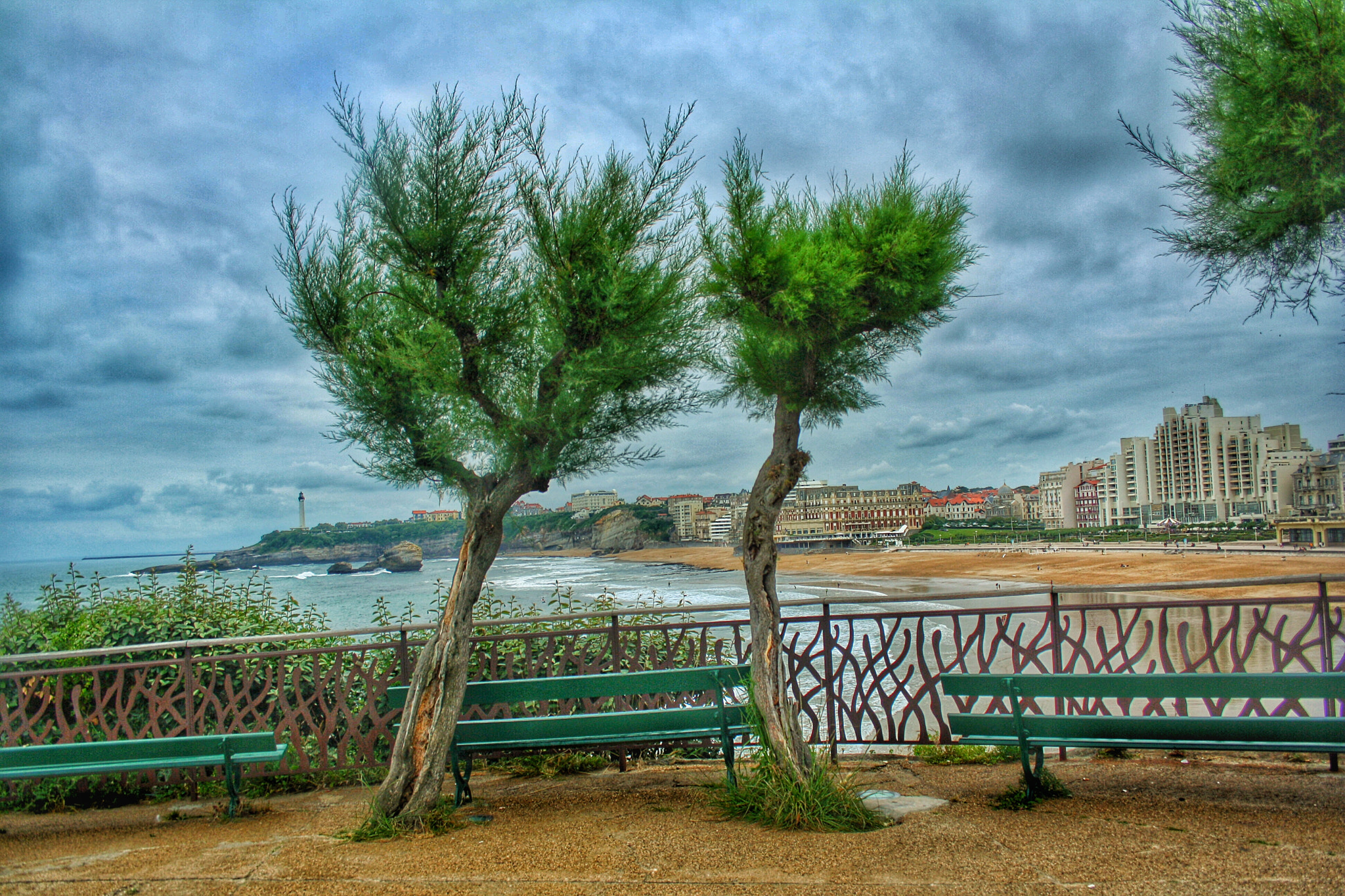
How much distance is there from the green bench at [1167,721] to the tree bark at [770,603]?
3.31 ft

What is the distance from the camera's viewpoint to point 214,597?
7289 mm

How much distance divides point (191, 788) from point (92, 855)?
3.88ft

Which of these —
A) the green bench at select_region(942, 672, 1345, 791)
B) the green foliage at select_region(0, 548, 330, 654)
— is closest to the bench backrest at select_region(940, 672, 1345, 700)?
the green bench at select_region(942, 672, 1345, 791)

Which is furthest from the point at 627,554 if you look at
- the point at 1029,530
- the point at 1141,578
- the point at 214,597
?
the point at 214,597

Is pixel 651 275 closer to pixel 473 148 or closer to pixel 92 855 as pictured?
pixel 473 148

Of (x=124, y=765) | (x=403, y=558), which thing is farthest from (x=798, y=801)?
(x=403, y=558)

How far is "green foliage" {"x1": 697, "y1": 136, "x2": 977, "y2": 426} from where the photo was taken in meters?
4.14

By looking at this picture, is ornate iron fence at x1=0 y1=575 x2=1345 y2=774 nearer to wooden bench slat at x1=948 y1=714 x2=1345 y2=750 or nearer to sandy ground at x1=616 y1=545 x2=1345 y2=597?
wooden bench slat at x1=948 y1=714 x2=1345 y2=750

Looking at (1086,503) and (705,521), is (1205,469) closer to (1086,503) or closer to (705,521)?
(1086,503)

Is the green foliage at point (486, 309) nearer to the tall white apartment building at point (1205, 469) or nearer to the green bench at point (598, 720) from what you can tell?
the green bench at point (598, 720)

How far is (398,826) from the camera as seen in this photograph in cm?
402

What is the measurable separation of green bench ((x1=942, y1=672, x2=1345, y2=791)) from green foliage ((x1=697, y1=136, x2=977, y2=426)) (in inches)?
81.8

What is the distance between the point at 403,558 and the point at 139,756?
257 ft

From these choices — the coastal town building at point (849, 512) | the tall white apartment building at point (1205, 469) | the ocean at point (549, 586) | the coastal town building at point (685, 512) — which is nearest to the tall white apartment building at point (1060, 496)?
the tall white apartment building at point (1205, 469)
